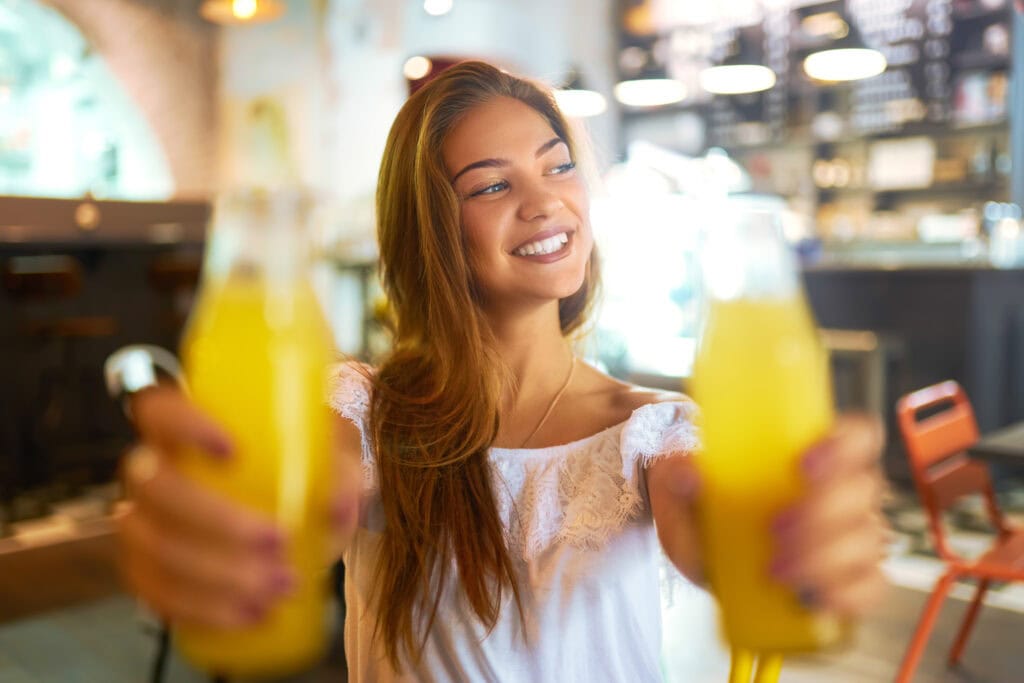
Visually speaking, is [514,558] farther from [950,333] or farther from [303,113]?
[303,113]

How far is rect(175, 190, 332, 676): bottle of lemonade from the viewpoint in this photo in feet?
1.10

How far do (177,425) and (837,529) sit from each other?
25 centimetres

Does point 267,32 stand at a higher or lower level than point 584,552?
higher

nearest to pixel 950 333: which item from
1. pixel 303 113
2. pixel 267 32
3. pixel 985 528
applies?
pixel 985 528

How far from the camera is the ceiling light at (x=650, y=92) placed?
7000 mm

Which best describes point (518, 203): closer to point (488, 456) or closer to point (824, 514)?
point (488, 456)

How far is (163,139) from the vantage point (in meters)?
7.55

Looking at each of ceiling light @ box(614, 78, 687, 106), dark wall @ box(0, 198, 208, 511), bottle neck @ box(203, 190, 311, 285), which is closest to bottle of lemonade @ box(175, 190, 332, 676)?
bottle neck @ box(203, 190, 311, 285)

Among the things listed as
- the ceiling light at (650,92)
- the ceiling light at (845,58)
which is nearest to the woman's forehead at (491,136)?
the ceiling light at (845,58)

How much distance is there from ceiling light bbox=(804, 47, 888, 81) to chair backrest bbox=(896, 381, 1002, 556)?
337 centimetres

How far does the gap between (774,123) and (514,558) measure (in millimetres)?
7648

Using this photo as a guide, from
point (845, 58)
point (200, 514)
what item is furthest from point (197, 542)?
point (845, 58)

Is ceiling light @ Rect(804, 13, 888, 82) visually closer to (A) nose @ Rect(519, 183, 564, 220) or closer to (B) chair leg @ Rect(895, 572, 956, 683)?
(B) chair leg @ Rect(895, 572, 956, 683)

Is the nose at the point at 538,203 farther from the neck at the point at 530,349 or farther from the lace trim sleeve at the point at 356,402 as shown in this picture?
the lace trim sleeve at the point at 356,402
